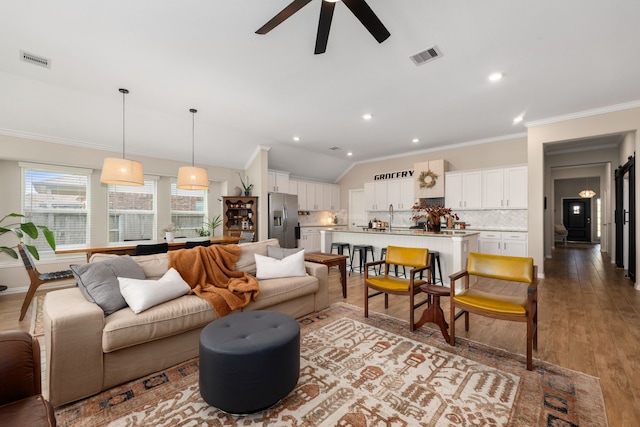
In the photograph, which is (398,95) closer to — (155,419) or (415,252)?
(415,252)

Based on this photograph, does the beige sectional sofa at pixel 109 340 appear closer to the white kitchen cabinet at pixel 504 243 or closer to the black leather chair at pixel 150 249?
the black leather chair at pixel 150 249

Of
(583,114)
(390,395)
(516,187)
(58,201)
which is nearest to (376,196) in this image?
(516,187)

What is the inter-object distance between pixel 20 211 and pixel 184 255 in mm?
3825

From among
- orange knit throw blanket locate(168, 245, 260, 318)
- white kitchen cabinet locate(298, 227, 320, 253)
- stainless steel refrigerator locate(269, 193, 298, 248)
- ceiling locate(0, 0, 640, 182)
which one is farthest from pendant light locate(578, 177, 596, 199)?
orange knit throw blanket locate(168, 245, 260, 318)

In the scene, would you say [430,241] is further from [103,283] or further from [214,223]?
[214,223]

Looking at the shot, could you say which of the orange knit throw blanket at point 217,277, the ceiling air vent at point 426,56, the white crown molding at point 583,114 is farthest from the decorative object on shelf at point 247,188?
the white crown molding at point 583,114

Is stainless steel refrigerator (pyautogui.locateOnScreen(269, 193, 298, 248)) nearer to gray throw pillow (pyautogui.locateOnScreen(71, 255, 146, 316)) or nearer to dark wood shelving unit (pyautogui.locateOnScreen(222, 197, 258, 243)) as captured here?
dark wood shelving unit (pyautogui.locateOnScreen(222, 197, 258, 243))

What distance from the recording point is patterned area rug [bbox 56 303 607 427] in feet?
5.37

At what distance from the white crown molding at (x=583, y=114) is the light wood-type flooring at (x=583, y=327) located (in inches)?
111

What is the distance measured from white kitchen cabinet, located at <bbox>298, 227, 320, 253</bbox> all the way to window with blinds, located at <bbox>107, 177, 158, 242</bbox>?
3.71m

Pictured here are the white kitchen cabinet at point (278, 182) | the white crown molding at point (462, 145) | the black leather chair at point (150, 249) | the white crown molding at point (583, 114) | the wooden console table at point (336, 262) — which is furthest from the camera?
the white kitchen cabinet at point (278, 182)

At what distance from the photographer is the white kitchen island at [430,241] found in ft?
13.7

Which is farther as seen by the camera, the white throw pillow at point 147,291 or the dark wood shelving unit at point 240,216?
the dark wood shelving unit at point 240,216

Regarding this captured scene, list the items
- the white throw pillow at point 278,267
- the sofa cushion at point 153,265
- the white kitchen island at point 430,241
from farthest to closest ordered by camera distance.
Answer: the white kitchen island at point 430,241 → the white throw pillow at point 278,267 → the sofa cushion at point 153,265
